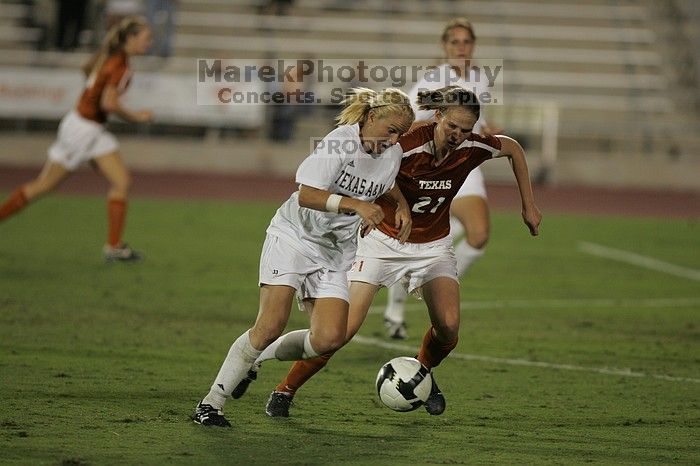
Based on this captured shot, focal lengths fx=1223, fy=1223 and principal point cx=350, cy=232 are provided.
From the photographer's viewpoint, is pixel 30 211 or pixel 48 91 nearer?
pixel 30 211

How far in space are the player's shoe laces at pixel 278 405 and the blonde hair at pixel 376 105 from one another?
1532mm

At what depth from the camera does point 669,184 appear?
2558 cm

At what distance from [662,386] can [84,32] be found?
21.2 meters

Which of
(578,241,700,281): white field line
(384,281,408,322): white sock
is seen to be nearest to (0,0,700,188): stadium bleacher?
(578,241,700,281): white field line

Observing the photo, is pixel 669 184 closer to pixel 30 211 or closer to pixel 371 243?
pixel 30 211

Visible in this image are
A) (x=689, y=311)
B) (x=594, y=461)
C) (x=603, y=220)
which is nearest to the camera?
(x=594, y=461)

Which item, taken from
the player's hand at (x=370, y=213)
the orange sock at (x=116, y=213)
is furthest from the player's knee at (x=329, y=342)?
the orange sock at (x=116, y=213)

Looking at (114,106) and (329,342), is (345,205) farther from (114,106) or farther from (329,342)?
(114,106)

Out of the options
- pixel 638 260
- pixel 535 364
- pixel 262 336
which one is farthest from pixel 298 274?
pixel 638 260

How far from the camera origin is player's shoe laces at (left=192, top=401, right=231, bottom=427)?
625 centimetres

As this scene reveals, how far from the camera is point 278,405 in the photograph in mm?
6648

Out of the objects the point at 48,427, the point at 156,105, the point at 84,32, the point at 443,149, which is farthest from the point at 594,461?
the point at 84,32

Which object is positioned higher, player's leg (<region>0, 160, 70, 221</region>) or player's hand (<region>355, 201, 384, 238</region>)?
player's hand (<region>355, 201, 384, 238</region>)

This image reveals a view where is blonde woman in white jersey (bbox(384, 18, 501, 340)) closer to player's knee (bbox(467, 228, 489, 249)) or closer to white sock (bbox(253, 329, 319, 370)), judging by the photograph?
player's knee (bbox(467, 228, 489, 249))
